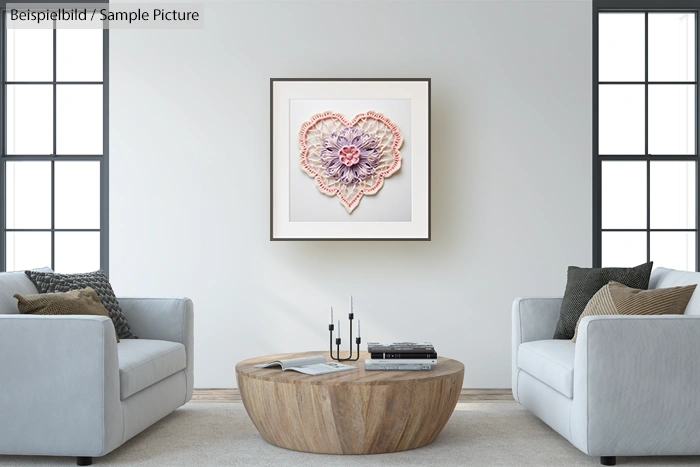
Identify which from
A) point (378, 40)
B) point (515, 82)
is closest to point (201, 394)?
point (378, 40)

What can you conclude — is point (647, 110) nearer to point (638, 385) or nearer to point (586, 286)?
point (586, 286)

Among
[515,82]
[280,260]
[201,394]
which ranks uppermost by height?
[515,82]

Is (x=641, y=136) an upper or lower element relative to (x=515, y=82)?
lower

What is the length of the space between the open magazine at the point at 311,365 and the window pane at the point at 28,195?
8.59 feet

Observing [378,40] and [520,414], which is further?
[378,40]

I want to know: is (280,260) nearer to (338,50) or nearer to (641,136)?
(338,50)

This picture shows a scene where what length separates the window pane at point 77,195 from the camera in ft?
17.1

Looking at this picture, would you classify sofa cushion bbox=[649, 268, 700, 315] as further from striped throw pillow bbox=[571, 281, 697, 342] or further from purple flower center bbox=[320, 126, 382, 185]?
purple flower center bbox=[320, 126, 382, 185]

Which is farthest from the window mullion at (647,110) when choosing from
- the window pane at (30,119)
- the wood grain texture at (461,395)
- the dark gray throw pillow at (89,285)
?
the window pane at (30,119)

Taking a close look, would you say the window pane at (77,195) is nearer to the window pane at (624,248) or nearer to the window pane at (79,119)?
the window pane at (79,119)

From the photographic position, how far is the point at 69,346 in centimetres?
306

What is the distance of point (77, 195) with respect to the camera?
5.21 metres

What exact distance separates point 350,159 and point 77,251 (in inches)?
82.7

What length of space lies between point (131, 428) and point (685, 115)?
4.30m
